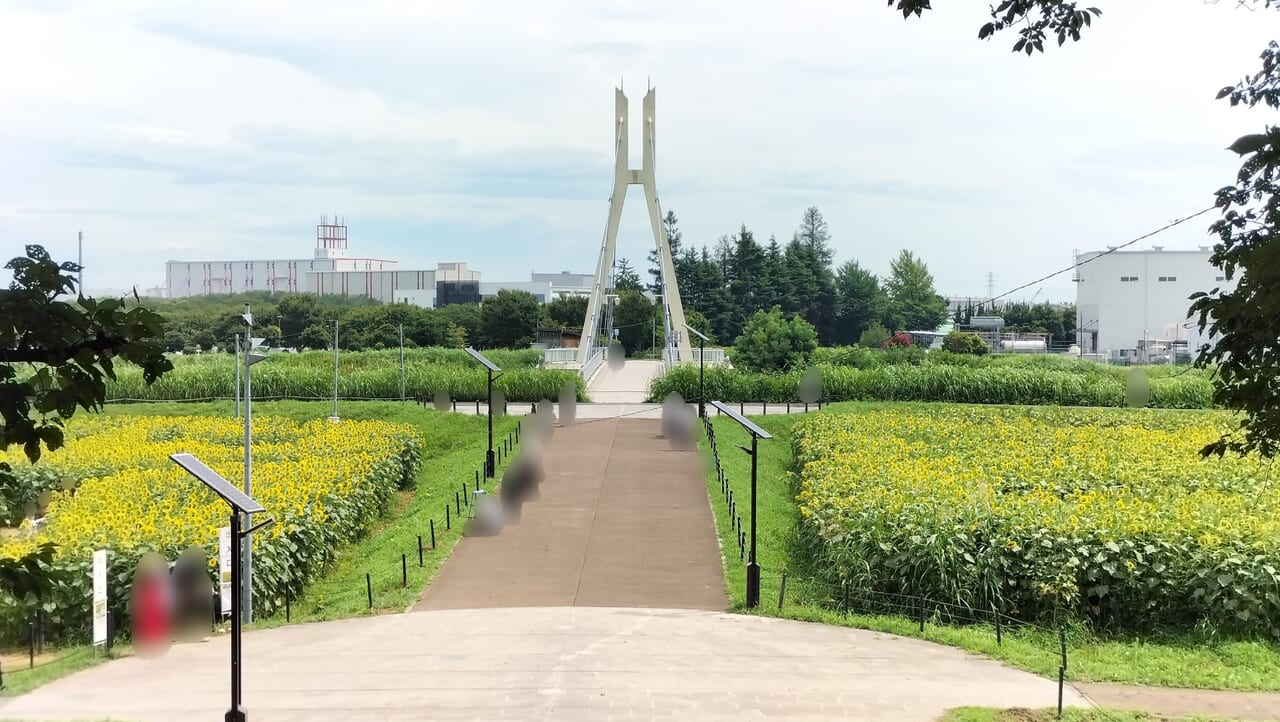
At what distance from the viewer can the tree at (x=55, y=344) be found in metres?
3.96

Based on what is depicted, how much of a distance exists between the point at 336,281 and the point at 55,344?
123210mm

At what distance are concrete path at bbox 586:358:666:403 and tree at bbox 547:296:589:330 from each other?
2089 centimetres

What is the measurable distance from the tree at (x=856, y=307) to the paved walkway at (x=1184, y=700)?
A: 80.2 meters

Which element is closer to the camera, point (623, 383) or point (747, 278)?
point (623, 383)

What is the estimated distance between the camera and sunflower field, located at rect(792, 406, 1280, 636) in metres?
14.1

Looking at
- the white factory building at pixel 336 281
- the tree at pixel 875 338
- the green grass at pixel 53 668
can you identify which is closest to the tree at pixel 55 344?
the green grass at pixel 53 668

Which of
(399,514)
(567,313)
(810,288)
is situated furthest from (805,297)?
(399,514)

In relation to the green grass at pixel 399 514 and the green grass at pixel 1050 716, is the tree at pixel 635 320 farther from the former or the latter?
the green grass at pixel 1050 716

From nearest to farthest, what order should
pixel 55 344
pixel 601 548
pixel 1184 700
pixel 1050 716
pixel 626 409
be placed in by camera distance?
pixel 55 344
pixel 1050 716
pixel 1184 700
pixel 601 548
pixel 626 409

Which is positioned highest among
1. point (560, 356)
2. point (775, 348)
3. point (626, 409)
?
point (775, 348)

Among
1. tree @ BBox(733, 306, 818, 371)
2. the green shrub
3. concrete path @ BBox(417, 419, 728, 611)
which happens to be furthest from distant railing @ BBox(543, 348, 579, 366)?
the green shrub

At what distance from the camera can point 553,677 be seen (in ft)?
38.6

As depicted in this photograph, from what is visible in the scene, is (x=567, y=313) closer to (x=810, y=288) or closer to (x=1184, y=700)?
(x=810, y=288)

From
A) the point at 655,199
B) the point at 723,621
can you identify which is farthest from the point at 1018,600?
the point at 655,199
